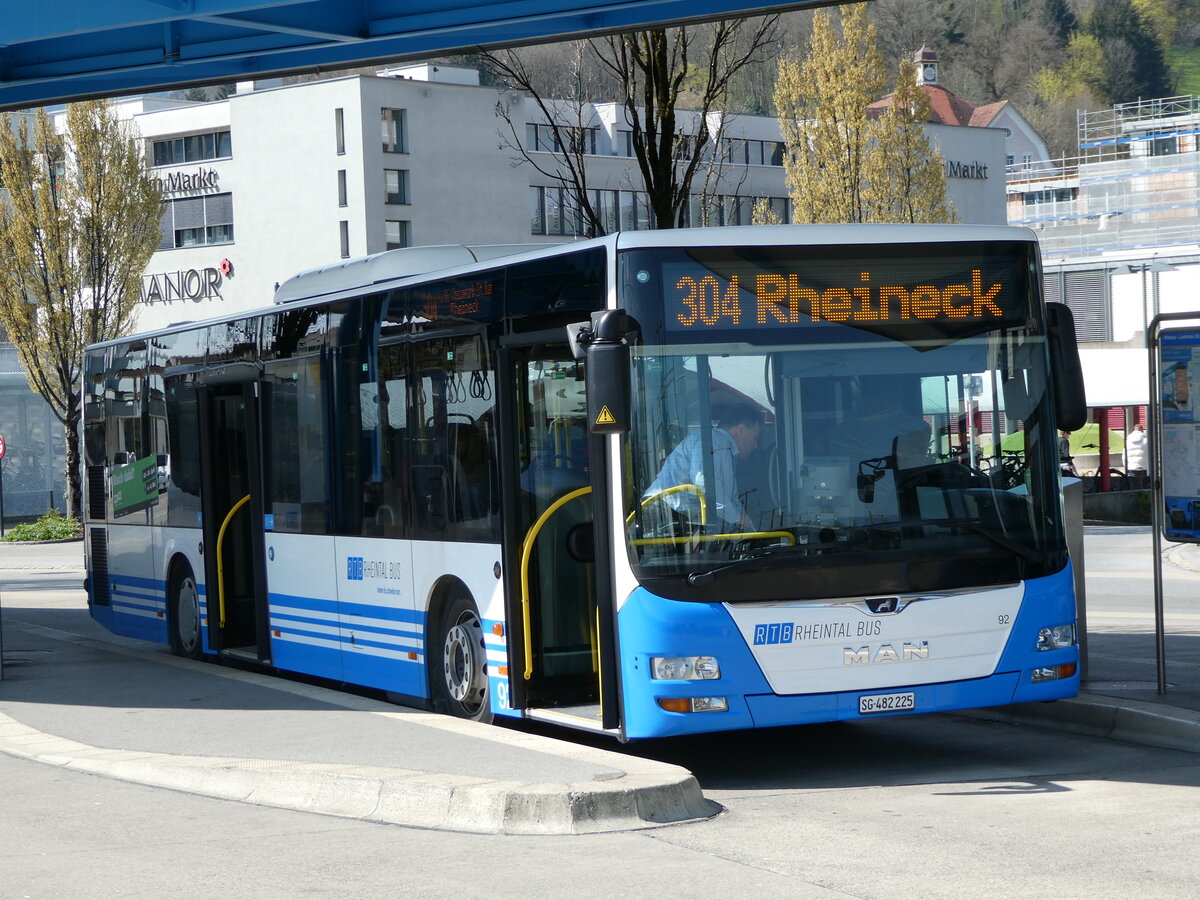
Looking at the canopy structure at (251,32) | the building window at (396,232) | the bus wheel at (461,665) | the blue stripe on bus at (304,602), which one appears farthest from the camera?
the building window at (396,232)

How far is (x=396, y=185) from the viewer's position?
65438 millimetres

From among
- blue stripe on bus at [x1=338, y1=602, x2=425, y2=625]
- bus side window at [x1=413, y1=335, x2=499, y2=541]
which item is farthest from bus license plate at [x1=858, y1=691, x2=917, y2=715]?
blue stripe on bus at [x1=338, y1=602, x2=425, y2=625]

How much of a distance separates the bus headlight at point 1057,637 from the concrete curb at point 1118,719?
3.09ft

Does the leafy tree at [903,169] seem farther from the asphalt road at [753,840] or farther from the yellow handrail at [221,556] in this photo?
the asphalt road at [753,840]

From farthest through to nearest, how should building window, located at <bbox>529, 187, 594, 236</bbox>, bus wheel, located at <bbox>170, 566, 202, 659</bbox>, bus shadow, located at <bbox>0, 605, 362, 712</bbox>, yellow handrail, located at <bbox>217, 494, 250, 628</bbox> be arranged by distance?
building window, located at <bbox>529, 187, 594, 236</bbox> → bus wheel, located at <bbox>170, 566, 202, 659</bbox> → yellow handrail, located at <bbox>217, 494, 250, 628</bbox> → bus shadow, located at <bbox>0, 605, 362, 712</bbox>

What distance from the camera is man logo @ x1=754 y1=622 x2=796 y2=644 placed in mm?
8570

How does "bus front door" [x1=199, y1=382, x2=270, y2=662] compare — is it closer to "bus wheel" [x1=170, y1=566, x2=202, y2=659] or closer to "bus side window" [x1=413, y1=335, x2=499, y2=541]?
"bus wheel" [x1=170, y1=566, x2=202, y2=659]

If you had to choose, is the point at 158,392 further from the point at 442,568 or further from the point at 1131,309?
the point at 1131,309

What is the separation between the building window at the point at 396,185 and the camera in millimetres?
65125

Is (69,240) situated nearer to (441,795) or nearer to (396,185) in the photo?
(396,185)

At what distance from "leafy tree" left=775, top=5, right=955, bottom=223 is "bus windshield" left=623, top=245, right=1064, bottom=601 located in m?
34.3

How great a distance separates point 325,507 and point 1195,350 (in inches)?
246

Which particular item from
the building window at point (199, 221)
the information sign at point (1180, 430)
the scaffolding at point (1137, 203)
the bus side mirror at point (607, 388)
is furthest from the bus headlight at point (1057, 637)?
the building window at point (199, 221)

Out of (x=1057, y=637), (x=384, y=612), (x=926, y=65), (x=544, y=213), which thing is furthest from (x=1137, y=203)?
(x=1057, y=637)
